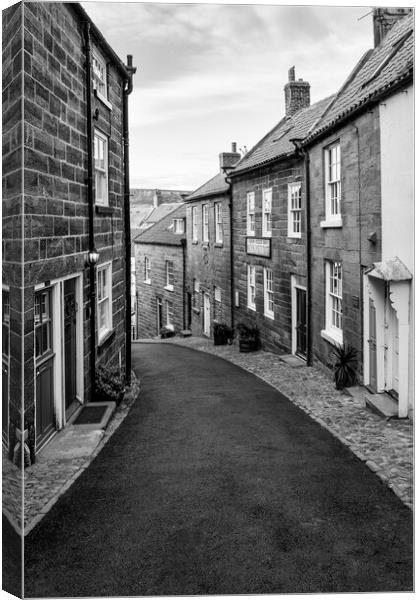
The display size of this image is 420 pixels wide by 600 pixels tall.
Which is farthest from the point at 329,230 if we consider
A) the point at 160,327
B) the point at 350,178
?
the point at 160,327

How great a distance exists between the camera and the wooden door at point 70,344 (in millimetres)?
5172

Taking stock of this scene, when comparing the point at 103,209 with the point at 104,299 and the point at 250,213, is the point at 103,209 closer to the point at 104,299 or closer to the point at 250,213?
the point at 104,299

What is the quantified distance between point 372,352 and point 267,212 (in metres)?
6.28

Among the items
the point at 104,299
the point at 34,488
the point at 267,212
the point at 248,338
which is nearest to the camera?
the point at 34,488

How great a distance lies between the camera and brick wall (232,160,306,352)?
24.4 ft

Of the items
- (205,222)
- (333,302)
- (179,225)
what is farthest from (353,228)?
(179,225)

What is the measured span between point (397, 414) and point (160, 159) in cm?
314

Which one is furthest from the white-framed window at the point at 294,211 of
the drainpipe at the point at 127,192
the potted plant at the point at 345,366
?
the potted plant at the point at 345,366

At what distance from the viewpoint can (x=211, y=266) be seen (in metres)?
15.6

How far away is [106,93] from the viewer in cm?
615

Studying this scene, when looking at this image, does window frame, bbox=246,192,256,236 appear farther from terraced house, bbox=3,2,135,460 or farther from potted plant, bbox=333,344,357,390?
potted plant, bbox=333,344,357,390

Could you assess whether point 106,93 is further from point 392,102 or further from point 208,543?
point 208,543

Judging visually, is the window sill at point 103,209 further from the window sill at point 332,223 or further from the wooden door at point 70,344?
the window sill at point 332,223

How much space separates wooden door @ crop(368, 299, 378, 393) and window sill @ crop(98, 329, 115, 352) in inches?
136
